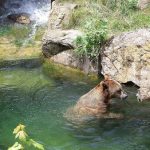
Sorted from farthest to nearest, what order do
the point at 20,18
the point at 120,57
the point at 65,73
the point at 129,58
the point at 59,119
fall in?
the point at 20,18
the point at 65,73
the point at 120,57
the point at 129,58
the point at 59,119

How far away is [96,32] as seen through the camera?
51.5ft

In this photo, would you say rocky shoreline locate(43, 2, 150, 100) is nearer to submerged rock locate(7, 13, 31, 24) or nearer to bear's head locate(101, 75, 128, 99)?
bear's head locate(101, 75, 128, 99)

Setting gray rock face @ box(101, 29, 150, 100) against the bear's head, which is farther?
gray rock face @ box(101, 29, 150, 100)

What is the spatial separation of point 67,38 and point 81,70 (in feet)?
5.21

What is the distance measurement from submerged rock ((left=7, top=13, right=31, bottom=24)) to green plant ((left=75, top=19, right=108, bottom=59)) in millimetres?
6524

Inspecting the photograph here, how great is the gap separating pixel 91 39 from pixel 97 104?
14.0 ft

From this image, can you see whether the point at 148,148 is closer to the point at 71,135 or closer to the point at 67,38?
the point at 71,135

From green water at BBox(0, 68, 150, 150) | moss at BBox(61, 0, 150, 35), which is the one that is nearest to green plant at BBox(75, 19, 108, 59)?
moss at BBox(61, 0, 150, 35)

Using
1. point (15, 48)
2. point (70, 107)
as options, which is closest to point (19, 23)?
point (15, 48)

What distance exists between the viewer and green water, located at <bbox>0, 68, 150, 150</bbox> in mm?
10633

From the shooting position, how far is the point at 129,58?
1504 centimetres

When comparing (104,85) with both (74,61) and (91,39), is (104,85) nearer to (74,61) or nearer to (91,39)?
(91,39)

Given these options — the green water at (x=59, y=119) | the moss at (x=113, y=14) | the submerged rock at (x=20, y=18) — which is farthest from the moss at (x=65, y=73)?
the submerged rock at (x=20, y=18)

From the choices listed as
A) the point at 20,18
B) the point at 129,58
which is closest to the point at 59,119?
the point at 129,58
